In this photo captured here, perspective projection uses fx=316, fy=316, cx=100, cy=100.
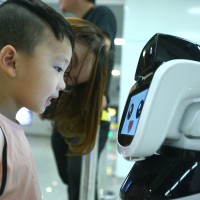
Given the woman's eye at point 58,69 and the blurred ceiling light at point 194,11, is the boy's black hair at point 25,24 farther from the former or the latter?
the blurred ceiling light at point 194,11

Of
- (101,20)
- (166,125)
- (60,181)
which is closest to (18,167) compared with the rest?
(166,125)

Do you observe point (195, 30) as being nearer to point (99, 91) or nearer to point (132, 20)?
point (132, 20)

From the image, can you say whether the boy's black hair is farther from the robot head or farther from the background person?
the background person

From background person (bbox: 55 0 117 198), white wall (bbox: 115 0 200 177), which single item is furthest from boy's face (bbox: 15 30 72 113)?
white wall (bbox: 115 0 200 177)

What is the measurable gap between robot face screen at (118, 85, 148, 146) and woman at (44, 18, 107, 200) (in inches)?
16.7

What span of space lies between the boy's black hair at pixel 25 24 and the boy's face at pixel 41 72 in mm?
14

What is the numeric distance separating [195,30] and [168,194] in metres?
2.69

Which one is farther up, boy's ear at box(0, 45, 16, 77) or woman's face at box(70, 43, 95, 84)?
boy's ear at box(0, 45, 16, 77)

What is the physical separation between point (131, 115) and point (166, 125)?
0.28 ft

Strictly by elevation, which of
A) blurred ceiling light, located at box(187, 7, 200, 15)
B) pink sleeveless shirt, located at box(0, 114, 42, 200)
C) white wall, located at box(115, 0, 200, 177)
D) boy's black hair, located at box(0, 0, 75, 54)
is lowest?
white wall, located at box(115, 0, 200, 177)

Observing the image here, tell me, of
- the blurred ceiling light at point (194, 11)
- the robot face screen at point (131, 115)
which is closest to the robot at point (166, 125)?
the robot face screen at point (131, 115)

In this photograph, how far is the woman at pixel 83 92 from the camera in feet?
3.14

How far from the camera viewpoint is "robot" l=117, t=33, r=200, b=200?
402mm

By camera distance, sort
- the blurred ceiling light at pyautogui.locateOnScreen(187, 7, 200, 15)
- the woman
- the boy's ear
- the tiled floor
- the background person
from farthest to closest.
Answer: the blurred ceiling light at pyautogui.locateOnScreen(187, 7, 200, 15), the tiled floor, the background person, the woman, the boy's ear
